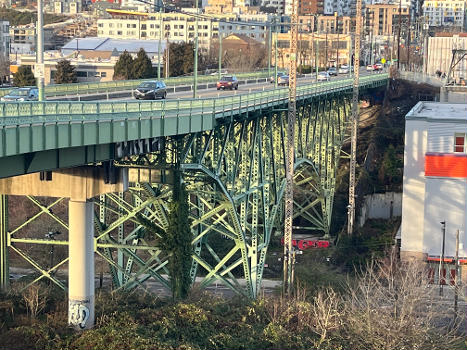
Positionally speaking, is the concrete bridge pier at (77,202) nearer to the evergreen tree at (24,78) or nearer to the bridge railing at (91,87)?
the bridge railing at (91,87)

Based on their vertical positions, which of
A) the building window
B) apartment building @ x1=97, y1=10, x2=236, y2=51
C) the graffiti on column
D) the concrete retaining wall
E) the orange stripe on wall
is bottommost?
the concrete retaining wall

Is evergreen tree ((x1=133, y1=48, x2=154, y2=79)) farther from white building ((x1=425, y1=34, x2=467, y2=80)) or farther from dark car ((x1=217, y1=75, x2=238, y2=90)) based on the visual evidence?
white building ((x1=425, y1=34, x2=467, y2=80))

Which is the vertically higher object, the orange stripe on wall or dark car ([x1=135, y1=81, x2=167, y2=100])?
dark car ([x1=135, y1=81, x2=167, y2=100])

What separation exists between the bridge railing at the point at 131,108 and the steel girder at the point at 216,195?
0.71 m

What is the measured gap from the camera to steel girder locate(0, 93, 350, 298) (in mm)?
39938

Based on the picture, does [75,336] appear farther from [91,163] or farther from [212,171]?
[212,171]

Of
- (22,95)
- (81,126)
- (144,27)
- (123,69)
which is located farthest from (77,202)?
(144,27)

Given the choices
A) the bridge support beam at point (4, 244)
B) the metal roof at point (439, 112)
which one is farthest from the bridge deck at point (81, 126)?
the metal roof at point (439, 112)

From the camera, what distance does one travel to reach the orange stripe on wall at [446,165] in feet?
190

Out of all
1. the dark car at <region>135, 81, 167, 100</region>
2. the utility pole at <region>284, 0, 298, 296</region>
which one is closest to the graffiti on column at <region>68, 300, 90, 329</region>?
the utility pole at <region>284, 0, 298, 296</region>

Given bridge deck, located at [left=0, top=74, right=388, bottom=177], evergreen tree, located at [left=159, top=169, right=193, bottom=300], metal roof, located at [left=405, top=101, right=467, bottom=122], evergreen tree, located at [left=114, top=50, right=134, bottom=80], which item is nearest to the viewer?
bridge deck, located at [left=0, top=74, right=388, bottom=177]

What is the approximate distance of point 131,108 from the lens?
33.8 meters

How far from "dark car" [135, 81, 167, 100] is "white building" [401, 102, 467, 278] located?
1855 cm

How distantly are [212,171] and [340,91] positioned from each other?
2901 cm
